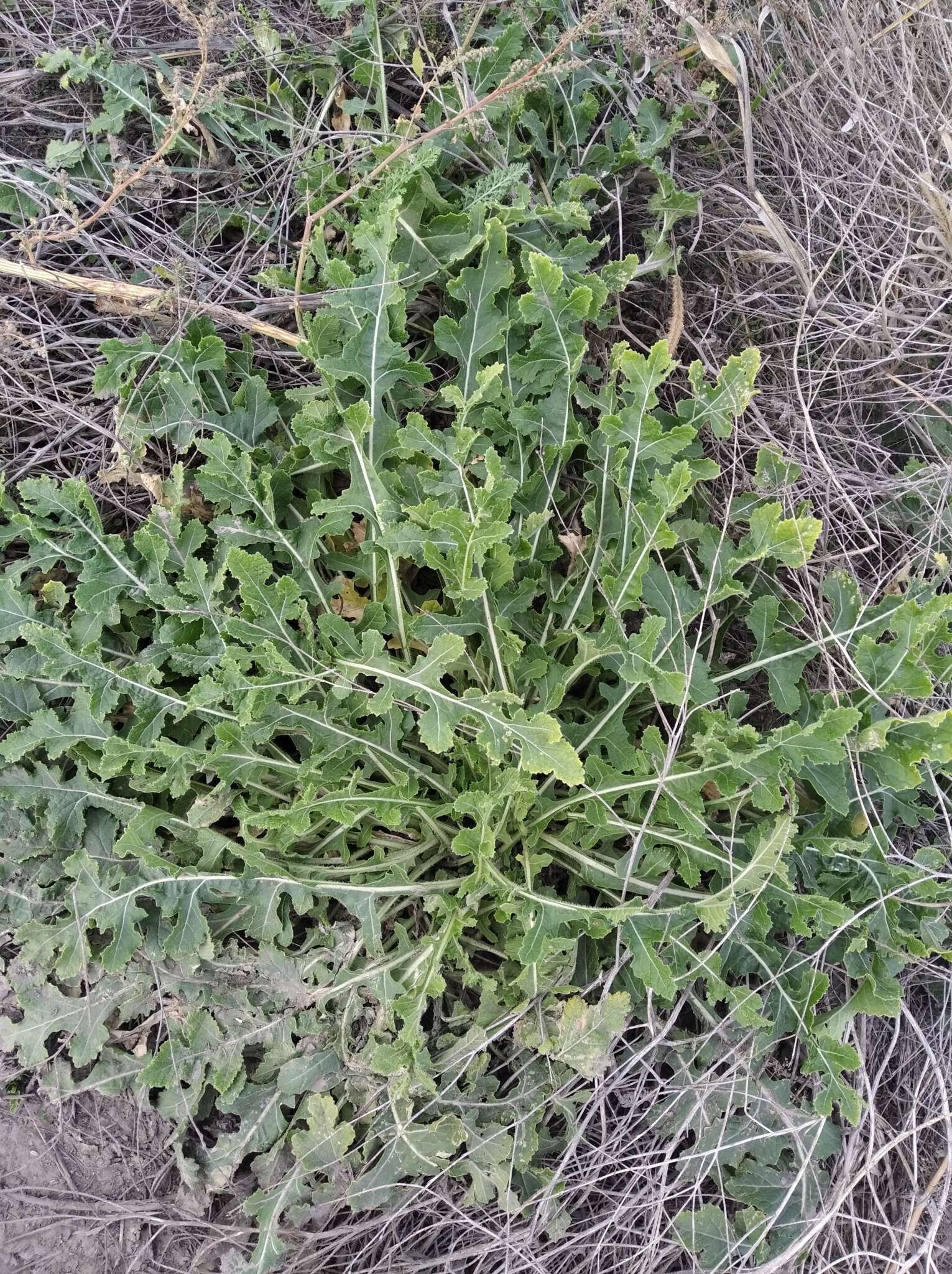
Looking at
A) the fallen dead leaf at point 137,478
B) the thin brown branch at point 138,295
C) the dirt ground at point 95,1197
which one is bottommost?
the dirt ground at point 95,1197

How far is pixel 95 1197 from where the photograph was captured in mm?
2379

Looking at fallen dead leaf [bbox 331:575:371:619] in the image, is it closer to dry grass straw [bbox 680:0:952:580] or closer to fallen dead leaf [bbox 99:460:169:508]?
fallen dead leaf [bbox 99:460:169:508]

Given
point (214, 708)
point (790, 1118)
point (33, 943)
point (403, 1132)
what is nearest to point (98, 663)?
point (214, 708)

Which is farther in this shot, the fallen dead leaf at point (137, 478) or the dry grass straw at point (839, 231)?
the dry grass straw at point (839, 231)

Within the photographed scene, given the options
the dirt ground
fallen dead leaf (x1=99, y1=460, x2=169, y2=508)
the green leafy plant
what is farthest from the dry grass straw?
the dirt ground

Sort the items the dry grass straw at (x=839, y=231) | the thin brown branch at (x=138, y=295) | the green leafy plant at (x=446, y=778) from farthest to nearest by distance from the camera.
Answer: the dry grass straw at (x=839, y=231) → the thin brown branch at (x=138, y=295) → the green leafy plant at (x=446, y=778)

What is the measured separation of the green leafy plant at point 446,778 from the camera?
2088 millimetres

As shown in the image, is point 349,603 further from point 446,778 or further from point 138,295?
point 138,295

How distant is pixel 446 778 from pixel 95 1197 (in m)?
1.46


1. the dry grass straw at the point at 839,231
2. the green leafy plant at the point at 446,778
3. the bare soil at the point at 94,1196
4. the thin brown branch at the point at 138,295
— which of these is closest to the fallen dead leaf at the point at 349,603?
the green leafy plant at the point at 446,778

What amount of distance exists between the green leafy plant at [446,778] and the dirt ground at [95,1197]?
16 centimetres

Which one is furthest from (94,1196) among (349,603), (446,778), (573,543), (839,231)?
(839,231)

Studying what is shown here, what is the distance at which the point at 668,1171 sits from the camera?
2.34 m

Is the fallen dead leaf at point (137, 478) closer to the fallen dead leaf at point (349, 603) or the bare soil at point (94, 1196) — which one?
the fallen dead leaf at point (349, 603)
